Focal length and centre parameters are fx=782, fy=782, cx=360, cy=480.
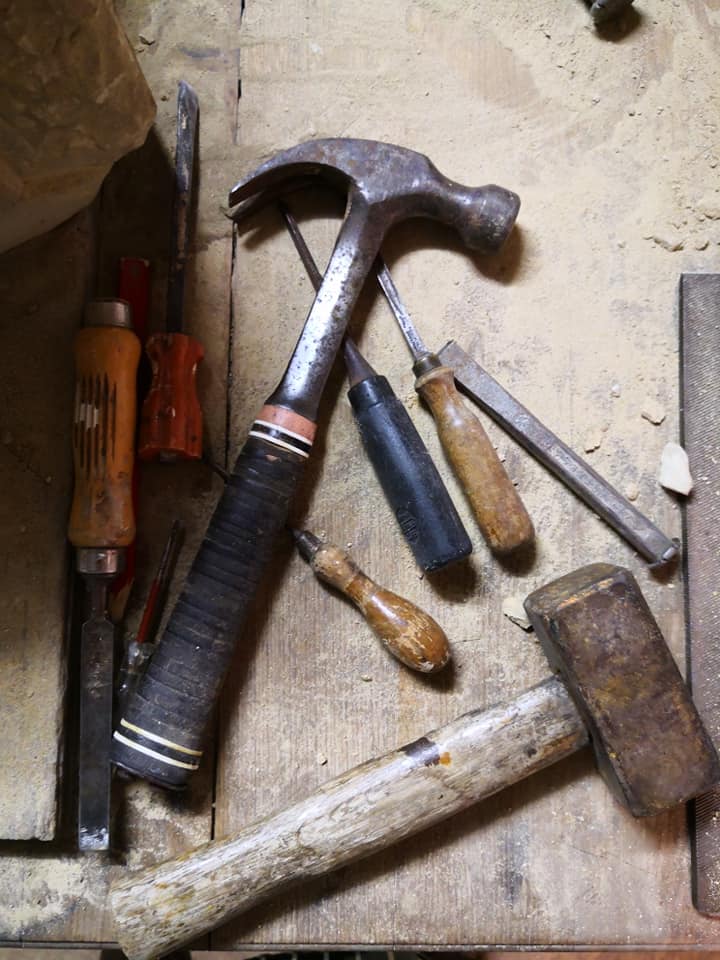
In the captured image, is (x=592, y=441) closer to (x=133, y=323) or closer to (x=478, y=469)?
(x=478, y=469)

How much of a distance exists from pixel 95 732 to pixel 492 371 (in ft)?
2.58

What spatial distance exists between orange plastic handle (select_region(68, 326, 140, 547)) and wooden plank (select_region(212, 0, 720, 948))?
0.18 m

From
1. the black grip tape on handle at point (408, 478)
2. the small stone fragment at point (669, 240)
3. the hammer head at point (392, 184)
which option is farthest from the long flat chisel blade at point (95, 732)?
the small stone fragment at point (669, 240)

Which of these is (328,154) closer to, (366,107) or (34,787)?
(366,107)

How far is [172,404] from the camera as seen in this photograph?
111 cm

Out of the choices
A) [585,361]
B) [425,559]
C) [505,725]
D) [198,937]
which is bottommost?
[198,937]

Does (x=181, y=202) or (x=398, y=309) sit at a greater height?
Answer: (x=181, y=202)

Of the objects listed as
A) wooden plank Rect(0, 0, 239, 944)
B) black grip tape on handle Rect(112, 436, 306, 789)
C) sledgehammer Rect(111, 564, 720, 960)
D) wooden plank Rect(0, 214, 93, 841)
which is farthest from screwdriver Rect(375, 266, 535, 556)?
wooden plank Rect(0, 214, 93, 841)

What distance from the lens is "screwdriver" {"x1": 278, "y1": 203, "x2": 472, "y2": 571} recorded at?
1.10 meters

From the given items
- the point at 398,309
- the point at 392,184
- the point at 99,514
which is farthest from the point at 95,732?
A: the point at 392,184

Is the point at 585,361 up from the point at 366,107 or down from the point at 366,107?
down

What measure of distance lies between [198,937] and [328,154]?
1.12 m

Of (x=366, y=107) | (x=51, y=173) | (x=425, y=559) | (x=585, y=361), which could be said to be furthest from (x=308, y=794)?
(x=366, y=107)

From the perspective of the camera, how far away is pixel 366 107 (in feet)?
4.09
